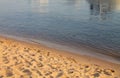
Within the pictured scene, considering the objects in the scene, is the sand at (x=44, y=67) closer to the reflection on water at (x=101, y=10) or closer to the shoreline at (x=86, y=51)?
the shoreline at (x=86, y=51)

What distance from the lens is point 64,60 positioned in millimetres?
14039

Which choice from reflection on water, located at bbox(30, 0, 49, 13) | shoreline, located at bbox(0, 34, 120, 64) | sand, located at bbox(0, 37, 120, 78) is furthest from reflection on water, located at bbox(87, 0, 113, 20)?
sand, located at bbox(0, 37, 120, 78)

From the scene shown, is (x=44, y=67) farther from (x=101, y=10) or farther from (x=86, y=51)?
(x=101, y=10)

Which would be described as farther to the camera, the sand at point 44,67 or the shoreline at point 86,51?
the shoreline at point 86,51

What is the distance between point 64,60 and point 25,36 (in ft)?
35.8

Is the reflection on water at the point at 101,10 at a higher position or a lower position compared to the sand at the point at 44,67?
lower

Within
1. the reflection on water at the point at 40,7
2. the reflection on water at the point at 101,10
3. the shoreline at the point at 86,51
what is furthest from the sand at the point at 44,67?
the reflection on water at the point at 40,7

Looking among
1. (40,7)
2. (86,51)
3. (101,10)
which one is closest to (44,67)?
(86,51)

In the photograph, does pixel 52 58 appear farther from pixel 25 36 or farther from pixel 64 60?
pixel 25 36

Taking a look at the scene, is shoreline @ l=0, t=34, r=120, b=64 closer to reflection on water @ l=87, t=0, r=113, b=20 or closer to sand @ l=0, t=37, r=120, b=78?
sand @ l=0, t=37, r=120, b=78

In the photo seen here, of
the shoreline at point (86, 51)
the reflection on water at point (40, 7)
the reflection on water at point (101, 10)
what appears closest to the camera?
the shoreline at point (86, 51)

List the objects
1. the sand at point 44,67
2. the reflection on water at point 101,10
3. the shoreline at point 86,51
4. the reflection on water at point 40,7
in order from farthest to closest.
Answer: the reflection on water at point 40,7, the reflection on water at point 101,10, the shoreline at point 86,51, the sand at point 44,67

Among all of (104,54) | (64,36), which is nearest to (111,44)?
(104,54)

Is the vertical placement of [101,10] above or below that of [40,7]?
below
